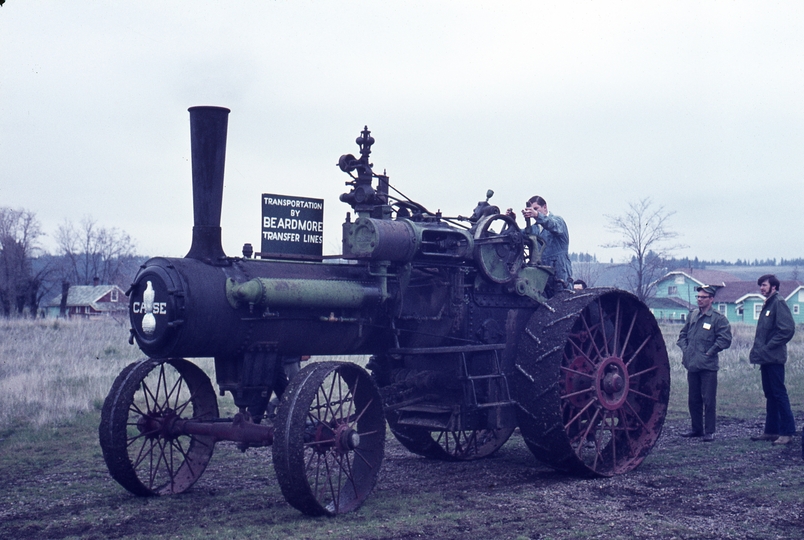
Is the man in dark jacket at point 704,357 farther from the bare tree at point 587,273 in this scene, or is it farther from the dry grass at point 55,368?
the bare tree at point 587,273

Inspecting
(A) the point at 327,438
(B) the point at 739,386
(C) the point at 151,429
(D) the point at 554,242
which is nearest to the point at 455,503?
(A) the point at 327,438

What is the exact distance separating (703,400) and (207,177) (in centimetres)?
655

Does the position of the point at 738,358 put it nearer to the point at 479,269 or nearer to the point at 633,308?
the point at 633,308

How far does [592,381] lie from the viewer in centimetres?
762

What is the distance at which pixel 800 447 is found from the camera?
8.84 m

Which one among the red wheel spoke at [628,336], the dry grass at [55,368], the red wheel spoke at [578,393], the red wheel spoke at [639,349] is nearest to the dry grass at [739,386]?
the red wheel spoke at [639,349]

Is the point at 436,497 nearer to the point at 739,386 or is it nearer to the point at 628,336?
the point at 628,336

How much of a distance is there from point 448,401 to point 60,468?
369cm

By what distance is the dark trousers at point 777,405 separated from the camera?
9.16m

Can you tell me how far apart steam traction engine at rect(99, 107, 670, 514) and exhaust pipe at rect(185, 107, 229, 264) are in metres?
0.01

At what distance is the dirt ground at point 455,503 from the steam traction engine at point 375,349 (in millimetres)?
290

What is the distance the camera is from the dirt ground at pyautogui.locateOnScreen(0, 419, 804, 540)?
220 inches

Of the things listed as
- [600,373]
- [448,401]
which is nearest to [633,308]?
[600,373]

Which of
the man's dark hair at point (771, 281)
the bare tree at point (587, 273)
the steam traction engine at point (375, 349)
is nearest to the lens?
the steam traction engine at point (375, 349)
